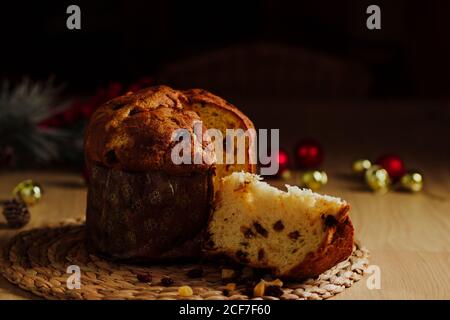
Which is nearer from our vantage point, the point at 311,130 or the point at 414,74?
the point at 311,130

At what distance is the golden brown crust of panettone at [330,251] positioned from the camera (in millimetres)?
1902

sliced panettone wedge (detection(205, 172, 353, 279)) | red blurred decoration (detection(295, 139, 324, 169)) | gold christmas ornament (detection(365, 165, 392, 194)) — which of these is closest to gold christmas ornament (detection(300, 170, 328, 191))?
gold christmas ornament (detection(365, 165, 392, 194))

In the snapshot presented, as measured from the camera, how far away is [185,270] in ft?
6.56

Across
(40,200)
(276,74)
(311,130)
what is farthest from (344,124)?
(40,200)

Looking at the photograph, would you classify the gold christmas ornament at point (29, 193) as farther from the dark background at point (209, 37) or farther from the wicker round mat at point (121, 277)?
the dark background at point (209, 37)

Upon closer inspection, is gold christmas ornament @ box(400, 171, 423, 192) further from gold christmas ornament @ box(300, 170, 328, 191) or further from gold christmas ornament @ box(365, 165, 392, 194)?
gold christmas ornament @ box(300, 170, 328, 191)

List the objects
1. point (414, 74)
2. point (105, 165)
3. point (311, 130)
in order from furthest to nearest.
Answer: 1. point (414, 74)
2. point (311, 130)
3. point (105, 165)

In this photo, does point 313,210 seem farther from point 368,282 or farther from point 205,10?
point 205,10

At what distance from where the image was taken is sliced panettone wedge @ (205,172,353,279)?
1.91 metres

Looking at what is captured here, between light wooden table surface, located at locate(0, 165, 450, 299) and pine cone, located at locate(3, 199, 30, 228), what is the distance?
3 cm

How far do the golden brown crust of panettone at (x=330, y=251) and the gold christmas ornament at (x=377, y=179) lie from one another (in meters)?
0.94

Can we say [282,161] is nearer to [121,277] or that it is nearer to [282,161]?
[282,161]

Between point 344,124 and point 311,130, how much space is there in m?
0.20

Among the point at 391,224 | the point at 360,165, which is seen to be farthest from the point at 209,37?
the point at 391,224
